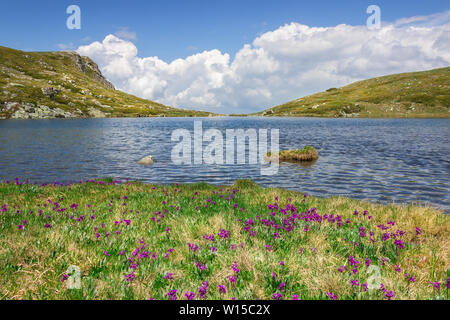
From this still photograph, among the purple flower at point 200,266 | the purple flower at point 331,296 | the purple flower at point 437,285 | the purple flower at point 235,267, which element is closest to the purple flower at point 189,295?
the purple flower at point 200,266

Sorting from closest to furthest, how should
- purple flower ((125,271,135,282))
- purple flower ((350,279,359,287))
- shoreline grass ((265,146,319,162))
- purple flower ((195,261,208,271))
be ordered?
purple flower ((350,279,359,287)), purple flower ((125,271,135,282)), purple flower ((195,261,208,271)), shoreline grass ((265,146,319,162))

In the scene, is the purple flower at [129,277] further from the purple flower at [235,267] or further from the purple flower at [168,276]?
the purple flower at [235,267]

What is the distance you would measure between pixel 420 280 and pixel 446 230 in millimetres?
4790

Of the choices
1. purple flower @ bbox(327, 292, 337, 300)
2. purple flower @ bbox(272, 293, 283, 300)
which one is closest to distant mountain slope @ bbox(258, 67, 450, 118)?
purple flower @ bbox(327, 292, 337, 300)

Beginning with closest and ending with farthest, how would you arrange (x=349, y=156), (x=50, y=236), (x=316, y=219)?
(x=50, y=236), (x=316, y=219), (x=349, y=156)

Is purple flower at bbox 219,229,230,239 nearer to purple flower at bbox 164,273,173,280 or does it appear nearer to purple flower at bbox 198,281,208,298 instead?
purple flower at bbox 164,273,173,280

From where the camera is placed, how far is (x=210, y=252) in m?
Result: 5.58

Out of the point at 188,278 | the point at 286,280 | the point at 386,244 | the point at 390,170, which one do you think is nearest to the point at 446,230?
the point at 386,244

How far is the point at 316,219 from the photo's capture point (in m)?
8.11

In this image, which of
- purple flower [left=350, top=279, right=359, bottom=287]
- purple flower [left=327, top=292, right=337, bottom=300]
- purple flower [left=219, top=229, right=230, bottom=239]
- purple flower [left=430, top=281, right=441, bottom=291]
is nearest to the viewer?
purple flower [left=327, top=292, right=337, bottom=300]

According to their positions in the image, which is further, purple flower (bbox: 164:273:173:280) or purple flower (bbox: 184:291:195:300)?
purple flower (bbox: 164:273:173:280)

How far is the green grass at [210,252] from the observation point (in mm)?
4285

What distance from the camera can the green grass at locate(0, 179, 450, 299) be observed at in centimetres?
429
